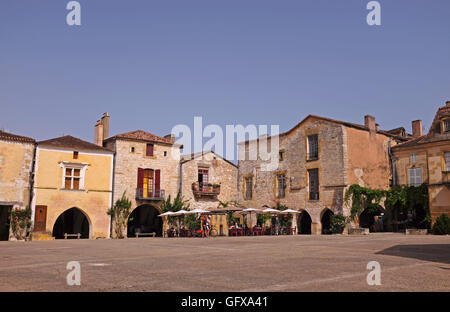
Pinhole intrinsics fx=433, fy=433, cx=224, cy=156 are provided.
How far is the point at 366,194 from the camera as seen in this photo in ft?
91.1

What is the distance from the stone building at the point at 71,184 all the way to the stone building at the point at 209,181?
6.08 m

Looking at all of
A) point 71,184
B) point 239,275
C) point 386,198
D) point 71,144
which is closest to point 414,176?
point 386,198

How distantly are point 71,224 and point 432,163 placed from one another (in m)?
24.4

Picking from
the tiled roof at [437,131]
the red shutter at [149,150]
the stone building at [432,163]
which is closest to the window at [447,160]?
the stone building at [432,163]

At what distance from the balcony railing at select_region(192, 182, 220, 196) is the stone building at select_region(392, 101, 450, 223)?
13.1m

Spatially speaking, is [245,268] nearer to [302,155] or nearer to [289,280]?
[289,280]

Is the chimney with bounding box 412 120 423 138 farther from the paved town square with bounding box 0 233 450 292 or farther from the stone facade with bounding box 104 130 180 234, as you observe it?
the paved town square with bounding box 0 233 450 292

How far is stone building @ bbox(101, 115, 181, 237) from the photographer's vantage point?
2972 cm

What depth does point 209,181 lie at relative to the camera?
33750 mm

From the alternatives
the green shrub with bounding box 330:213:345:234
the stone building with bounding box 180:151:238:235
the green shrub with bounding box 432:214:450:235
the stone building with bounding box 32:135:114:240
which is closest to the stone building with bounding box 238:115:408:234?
the green shrub with bounding box 330:213:345:234

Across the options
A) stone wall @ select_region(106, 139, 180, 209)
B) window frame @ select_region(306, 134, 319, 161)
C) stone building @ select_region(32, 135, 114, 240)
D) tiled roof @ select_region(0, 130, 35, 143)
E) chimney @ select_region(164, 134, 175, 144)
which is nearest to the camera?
tiled roof @ select_region(0, 130, 35, 143)

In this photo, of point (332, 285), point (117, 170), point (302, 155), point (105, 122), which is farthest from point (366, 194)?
point (332, 285)

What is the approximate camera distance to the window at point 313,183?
29.5m
